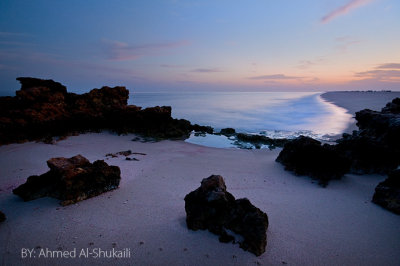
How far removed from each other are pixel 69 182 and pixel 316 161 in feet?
17.9

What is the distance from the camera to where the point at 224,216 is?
2900 mm

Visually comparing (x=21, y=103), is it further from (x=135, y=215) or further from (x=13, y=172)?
(x=135, y=215)

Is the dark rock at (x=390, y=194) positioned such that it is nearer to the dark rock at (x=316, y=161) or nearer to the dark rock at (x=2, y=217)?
the dark rock at (x=316, y=161)

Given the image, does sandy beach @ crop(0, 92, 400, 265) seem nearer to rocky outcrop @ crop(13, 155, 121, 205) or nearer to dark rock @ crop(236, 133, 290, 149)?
rocky outcrop @ crop(13, 155, 121, 205)

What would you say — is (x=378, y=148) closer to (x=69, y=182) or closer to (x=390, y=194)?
(x=390, y=194)

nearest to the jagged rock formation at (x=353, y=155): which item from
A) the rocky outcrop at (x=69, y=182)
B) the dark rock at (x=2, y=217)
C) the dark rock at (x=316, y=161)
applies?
the dark rock at (x=316, y=161)

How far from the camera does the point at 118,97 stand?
12.0 m

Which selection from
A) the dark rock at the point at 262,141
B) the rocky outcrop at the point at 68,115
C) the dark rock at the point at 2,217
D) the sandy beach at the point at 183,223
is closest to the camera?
the sandy beach at the point at 183,223

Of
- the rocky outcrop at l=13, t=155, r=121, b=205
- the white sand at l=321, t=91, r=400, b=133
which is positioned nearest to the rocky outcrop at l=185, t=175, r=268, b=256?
the rocky outcrop at l=13, t=155, r=121, b=205

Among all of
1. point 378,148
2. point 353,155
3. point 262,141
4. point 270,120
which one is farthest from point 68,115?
point 270,120

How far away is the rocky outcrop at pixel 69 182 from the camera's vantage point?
3.67 meters

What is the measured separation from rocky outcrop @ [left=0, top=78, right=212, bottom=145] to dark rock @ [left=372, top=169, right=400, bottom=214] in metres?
7.96

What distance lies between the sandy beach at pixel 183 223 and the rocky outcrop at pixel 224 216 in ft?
0.34

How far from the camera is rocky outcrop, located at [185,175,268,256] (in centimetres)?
264
